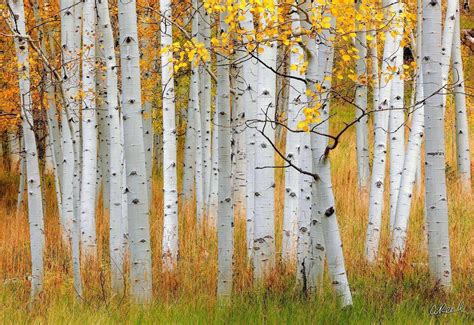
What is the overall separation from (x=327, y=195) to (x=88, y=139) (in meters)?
4.06

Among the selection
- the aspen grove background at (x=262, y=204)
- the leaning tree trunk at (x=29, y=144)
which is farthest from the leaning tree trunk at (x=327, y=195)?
the leaning tree trunk at (x=29, y=144)

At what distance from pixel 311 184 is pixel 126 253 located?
103 inches

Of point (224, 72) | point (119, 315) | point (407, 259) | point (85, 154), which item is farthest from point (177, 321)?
point (85, 154)

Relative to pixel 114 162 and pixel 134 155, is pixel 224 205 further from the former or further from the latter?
pixel 114 162

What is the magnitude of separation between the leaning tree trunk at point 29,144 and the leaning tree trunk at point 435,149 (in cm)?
339

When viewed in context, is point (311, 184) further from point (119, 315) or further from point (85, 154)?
point (85, 154)

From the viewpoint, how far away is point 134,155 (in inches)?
192

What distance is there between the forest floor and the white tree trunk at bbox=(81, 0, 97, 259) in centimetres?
46

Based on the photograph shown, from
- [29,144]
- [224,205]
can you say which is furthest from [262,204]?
[29,144]

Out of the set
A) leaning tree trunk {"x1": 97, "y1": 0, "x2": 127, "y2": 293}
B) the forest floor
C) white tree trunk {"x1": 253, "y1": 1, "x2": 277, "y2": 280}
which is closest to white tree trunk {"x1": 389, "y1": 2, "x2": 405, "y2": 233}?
the forest floor

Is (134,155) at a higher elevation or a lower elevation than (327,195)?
higher

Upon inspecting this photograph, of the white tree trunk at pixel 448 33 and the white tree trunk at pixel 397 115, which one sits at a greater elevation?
the white tree trunk at pixel 448 33

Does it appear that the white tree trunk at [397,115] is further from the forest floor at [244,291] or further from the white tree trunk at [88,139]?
the white tree trunk at [88,139]

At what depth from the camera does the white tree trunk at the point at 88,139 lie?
7336 mm
